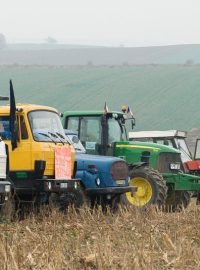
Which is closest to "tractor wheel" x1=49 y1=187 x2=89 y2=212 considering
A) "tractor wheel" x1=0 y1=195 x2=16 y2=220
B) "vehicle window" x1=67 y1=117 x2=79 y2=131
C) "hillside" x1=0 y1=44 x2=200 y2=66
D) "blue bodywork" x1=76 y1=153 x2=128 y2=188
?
"blue bodywork" x1=76 y1=153 x2=128 y2=188

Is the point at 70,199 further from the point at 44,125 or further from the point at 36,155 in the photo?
the point at 44,125

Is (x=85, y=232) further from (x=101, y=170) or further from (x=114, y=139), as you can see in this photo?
(x=114, y=139)

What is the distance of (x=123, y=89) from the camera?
60.3 meters

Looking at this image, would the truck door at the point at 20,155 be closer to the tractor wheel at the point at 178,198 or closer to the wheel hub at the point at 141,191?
the wheel hub at the point at 141,191

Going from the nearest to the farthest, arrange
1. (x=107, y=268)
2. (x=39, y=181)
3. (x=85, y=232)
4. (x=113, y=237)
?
(x=107, y=268) < (x=113, y=237) < (x=85, y=232) < (x=39, y=181)

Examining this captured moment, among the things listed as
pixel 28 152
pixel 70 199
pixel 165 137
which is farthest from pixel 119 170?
pixel 165 137

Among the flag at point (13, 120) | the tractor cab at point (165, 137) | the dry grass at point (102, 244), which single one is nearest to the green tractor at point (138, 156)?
the tractor cab at point (165, 137)

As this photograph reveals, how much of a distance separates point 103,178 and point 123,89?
45347mm

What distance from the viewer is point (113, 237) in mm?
9719

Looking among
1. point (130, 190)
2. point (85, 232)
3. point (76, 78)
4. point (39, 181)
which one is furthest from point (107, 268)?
point (76, 78)

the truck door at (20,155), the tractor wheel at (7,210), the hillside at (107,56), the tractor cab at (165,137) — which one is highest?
the hillside at (107,56)

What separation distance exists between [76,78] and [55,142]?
53045mm

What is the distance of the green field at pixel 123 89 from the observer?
175 feet

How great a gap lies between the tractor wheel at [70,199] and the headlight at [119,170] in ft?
3.23
